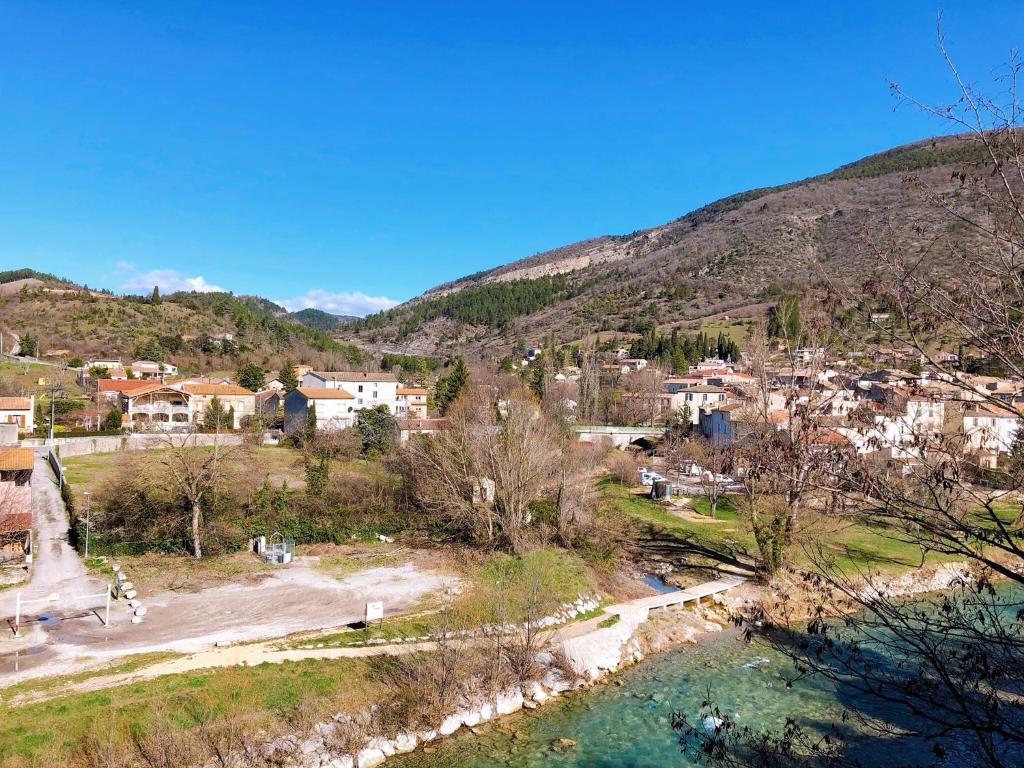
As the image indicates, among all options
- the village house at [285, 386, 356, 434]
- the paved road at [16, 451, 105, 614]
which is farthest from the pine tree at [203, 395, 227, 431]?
the paved road at [16, 451, 105, 614]

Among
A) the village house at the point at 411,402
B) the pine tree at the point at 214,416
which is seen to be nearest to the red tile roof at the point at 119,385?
the pine tree at the point at 214,416

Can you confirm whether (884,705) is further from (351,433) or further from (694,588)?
(351,433)

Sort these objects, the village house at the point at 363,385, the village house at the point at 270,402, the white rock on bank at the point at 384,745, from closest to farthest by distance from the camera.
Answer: the white rock on bank at the point at 384,745 < the village house at the point at 363,385 < the village house at the point at 270,402

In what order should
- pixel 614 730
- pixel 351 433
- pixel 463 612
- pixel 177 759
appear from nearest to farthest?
1. pixel 177 759
2. pixel 614 730
3. pixel 463 612
4. pixel 351 433

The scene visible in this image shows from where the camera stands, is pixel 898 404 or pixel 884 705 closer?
pixel 898 404

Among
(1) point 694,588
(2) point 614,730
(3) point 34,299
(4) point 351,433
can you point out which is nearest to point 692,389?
(4) point 351,433

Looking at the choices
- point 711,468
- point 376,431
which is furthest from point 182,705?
point 376,431

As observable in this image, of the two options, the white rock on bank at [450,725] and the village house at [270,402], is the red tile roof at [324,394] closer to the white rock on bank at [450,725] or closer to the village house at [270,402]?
the village house at [270,402]

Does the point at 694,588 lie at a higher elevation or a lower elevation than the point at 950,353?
lower
